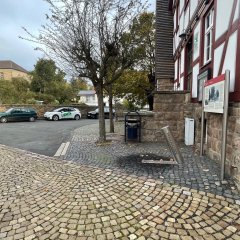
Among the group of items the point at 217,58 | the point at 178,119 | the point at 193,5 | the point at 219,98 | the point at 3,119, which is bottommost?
the point at 3,119

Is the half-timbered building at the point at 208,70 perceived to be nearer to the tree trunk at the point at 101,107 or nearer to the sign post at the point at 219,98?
the sign post at the point at 219,98

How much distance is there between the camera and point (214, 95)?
5078 millimetres

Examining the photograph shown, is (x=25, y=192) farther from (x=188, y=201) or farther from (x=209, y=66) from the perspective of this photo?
(x=209, y=66)

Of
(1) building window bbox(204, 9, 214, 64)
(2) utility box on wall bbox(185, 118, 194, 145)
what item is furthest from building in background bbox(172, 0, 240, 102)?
(2) utility box on wall bbox(185, 118, 194, 145)

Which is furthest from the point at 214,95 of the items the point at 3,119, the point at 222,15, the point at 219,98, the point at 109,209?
the point at 3,119

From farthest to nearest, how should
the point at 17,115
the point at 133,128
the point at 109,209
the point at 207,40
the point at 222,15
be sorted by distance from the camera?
the point at 17,115
the point at 133,128
the point at 207,40
the point at 222,15
the point at 109,209

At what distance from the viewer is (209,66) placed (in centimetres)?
618

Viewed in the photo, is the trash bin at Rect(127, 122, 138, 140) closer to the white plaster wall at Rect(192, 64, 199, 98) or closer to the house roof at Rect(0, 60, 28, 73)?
the white plaster wall at Rect(192, 64, 199, 98)

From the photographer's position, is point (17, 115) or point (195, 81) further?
point (17, 115)

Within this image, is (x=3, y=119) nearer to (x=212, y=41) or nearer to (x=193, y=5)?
(x=193, y=5)

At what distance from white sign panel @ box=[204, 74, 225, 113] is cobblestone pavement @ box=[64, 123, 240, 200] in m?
1.42

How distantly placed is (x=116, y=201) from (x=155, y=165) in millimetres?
2074

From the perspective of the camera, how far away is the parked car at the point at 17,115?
19.7 m

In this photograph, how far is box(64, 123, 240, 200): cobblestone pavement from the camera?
4.20m
